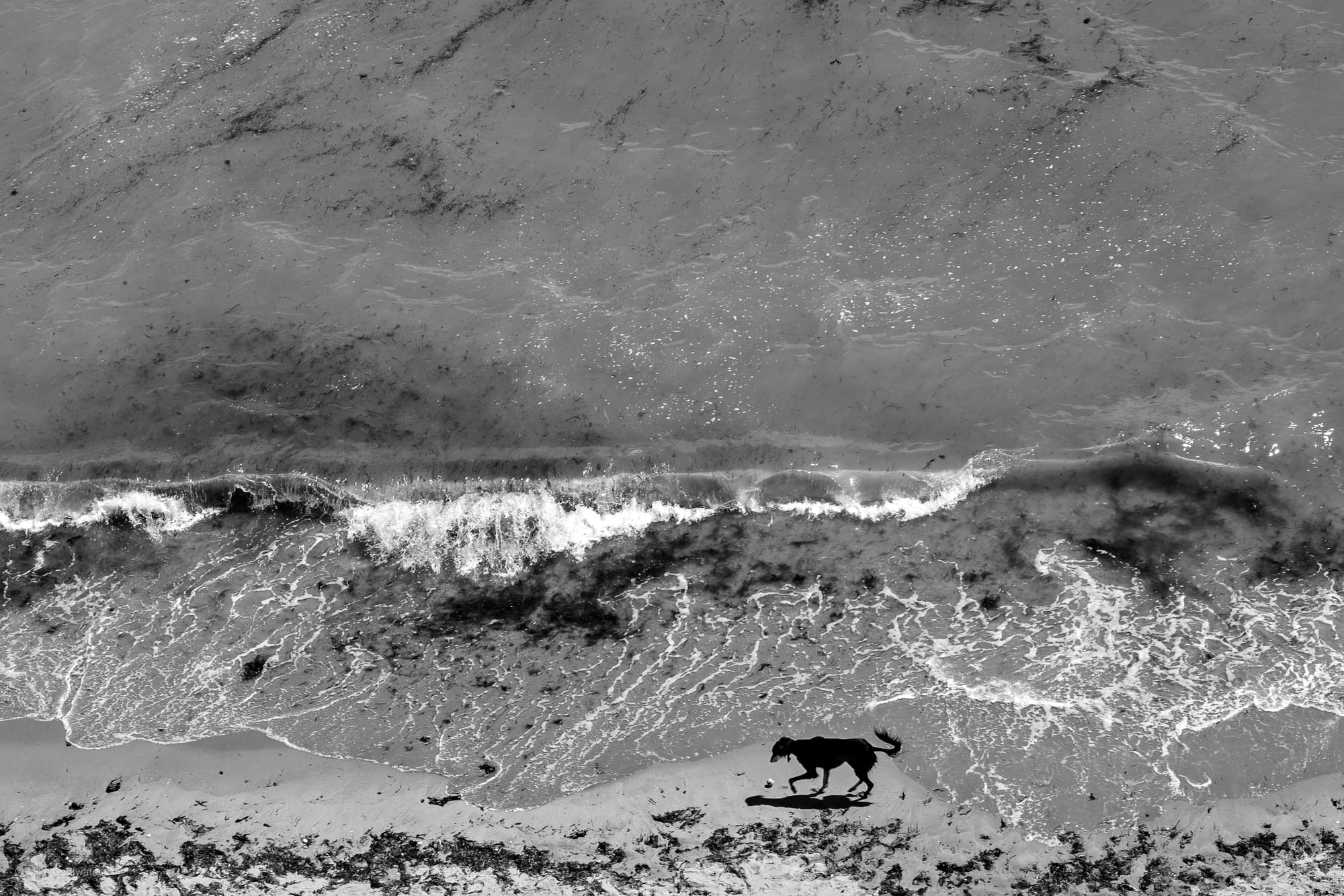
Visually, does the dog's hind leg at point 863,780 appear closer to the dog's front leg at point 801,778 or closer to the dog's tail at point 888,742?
the dog's tail at point 888,742

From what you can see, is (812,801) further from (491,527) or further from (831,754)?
(491,527)

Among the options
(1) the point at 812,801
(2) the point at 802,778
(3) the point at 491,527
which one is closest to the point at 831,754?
(2) the point at 802,778

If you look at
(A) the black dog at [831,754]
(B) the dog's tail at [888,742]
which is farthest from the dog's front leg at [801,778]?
(B) the dog's tail at [888,742]

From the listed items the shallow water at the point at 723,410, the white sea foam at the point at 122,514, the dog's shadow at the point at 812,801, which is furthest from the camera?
the white sea foam at the point at 122,514

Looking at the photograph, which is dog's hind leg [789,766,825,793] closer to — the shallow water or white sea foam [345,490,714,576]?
the shallow water

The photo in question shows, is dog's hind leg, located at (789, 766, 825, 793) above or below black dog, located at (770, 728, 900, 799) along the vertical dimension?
below

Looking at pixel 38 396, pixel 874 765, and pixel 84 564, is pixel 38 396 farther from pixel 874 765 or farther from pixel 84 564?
pixel 874 765

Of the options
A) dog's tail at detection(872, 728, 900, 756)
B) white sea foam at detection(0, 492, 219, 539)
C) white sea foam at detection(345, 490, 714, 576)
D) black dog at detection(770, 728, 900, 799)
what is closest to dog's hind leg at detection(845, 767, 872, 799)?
black dog at detection(770, 728, 900, 799)
